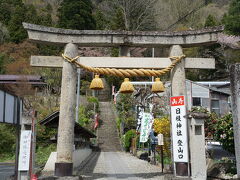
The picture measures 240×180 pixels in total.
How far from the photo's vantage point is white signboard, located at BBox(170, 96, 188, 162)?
361 inches

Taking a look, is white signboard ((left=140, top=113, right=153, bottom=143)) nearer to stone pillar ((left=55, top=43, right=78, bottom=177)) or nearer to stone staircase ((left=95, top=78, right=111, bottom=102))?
stone pillar ((left=55, top=43, right=78, bottom=177))

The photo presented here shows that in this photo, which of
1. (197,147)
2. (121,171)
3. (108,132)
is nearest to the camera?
(197,147)

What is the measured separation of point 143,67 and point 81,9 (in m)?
34.2

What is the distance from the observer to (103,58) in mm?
9805

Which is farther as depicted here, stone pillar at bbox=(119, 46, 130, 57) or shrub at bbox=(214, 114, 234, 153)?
stone pillar at bbox=(119, 46, 130, 57)

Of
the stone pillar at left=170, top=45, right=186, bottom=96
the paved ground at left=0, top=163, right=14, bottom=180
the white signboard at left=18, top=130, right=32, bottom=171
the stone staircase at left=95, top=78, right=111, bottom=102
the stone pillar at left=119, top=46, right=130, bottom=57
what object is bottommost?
the paved ground at left=0, top=163, right=14, bottom=180

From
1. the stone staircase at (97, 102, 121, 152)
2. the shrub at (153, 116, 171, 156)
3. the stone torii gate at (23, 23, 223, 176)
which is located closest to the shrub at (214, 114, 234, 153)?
the stone torii gate at (23, 23, 223, 176)

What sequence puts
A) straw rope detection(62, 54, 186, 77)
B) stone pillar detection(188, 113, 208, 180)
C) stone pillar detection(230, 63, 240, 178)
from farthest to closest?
straw rope detection(62, 54, 186, 77), stone pillar detection(188, 113, 208, 180), stone pillar detection(230, 63, 240, 178)

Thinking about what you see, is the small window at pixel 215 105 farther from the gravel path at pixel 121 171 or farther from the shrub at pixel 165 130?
the gravel path at pixel 121 171

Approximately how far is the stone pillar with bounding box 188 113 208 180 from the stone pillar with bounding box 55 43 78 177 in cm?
407

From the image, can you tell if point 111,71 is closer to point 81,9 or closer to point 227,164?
point 227,164

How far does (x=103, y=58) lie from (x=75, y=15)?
1293 inches

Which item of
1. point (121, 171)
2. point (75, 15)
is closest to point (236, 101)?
point (121, 171)

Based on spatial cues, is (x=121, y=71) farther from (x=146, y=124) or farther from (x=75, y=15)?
(x=75, y=15)
